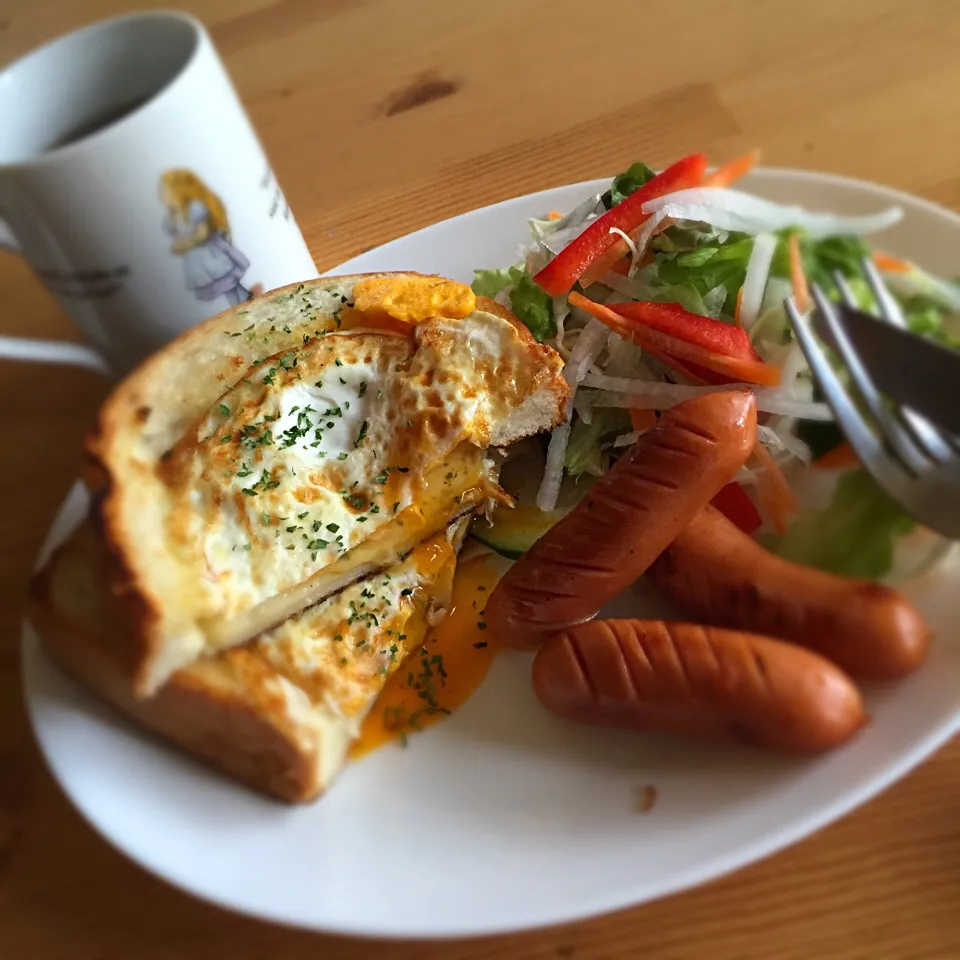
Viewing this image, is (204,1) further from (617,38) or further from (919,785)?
(919,785)

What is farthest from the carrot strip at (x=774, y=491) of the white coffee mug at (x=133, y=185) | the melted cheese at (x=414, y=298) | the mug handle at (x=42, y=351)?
the mug handle at (x=42, y=351)

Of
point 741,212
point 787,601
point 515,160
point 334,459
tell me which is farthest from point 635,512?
point 515,160

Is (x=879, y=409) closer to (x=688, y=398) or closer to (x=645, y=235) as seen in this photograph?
(x=688, y=398)

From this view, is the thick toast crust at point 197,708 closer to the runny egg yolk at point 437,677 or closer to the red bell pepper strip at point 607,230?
the runny egg yolk at point 437,677

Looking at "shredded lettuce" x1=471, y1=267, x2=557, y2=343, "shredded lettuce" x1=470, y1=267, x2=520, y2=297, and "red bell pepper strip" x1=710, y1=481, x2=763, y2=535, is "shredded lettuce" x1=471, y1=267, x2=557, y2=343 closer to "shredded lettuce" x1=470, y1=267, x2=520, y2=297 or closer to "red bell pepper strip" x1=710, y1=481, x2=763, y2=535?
"shredded lettuce" x1=470, y1=267, x2=520, y2=297

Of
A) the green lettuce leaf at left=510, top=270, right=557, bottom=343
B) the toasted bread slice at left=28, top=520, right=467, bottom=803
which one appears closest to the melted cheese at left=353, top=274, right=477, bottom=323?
the green lettuce leaf at left=510, top=270, right=557, bottom=343
